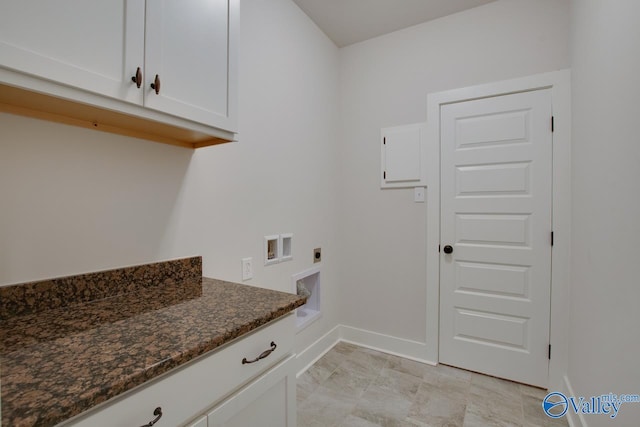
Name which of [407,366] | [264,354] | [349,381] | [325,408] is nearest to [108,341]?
[264,354]

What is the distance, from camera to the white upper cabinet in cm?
70

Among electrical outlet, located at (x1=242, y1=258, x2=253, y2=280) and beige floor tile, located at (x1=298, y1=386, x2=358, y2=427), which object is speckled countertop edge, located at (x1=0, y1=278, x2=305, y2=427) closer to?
electrical outlet, located at (x1=242, y1=258, x2=253, y2=280)

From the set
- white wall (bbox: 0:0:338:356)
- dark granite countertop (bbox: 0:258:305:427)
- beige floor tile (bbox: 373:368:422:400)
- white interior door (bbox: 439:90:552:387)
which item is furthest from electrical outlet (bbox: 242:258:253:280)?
white interior door (bbox: 439:90:552:387)

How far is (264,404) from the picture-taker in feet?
3.14

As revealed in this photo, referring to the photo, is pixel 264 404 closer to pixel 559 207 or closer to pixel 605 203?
pixel 605 203

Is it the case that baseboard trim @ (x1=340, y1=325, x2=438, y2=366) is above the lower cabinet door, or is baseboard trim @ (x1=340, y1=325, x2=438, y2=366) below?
below

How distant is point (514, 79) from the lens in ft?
6.67

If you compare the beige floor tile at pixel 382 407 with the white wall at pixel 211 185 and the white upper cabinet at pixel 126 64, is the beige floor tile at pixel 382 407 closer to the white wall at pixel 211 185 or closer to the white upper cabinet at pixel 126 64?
the white wall at pixel 211 185

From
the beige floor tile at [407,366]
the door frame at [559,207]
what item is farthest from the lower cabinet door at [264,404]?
the door frame at [559,207]

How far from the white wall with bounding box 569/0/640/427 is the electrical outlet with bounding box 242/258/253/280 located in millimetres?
1661

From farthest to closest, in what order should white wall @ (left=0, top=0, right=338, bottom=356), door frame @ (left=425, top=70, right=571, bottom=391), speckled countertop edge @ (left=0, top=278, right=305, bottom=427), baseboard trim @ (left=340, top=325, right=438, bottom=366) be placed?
baseboard trim @ (left=340, top=325, right=438, bottom=366) < door frame @ (left=425, top=70, right=571, bottom=391) < white wall @ (left=0, top=0, right=338, bottom=356) < speckled countertop edge @ (left=0, top=278, right=305, bottom=427)

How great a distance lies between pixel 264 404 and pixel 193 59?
1218 mm

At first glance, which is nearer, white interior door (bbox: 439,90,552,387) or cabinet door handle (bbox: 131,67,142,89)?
cabinet door handle (bbox: 131,67,142,89)

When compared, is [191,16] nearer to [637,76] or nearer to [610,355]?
[637,76]
